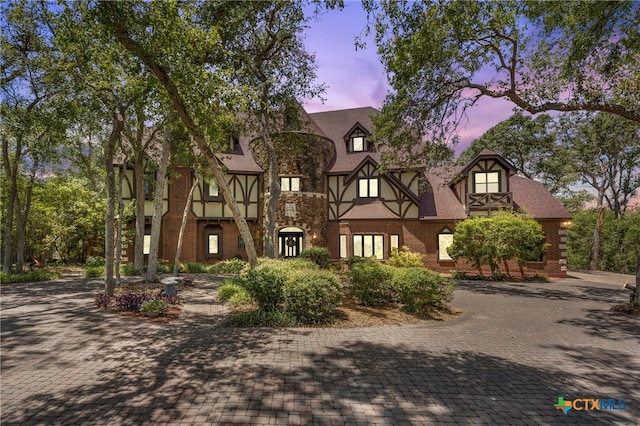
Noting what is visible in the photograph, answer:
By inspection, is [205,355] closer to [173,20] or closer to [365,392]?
[365,392]

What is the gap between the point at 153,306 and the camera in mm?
9570

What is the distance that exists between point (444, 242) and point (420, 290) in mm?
13049

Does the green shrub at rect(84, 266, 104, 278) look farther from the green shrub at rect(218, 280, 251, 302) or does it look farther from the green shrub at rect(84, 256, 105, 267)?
the green shrub at rect(218, 280, 251, 302)

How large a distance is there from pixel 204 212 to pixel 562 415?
72.7ft

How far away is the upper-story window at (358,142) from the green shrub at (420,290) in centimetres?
1639

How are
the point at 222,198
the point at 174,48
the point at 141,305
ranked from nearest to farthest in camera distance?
the point at 174,48, the point at 141,305, the point at 222,198

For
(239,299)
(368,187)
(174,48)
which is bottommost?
(239,299)

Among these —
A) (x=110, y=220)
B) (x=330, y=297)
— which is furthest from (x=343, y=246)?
(x=110, y=220)

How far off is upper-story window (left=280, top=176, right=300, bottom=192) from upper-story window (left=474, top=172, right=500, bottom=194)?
41.6 feet

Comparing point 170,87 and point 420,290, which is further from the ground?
point 170,87

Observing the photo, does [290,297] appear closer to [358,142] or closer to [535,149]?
[358,142]

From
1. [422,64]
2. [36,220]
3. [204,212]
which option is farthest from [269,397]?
[36,220]

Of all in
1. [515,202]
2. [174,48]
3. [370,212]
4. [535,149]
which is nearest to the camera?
[174,48]

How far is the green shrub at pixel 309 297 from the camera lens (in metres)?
8.90
